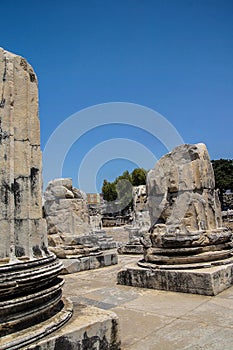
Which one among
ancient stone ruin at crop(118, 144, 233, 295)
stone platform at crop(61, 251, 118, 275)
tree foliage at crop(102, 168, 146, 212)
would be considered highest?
tree foliage at crop(102, 168, 146, 212)

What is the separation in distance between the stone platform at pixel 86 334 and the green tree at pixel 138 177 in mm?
45551

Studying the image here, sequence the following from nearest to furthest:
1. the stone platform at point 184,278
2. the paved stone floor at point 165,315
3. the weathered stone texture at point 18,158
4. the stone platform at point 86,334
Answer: the stone platform at point 86,334, the weathered stone texture at point 18,158, the paved stone floor at point 165,315, the stone platform at point 184,278

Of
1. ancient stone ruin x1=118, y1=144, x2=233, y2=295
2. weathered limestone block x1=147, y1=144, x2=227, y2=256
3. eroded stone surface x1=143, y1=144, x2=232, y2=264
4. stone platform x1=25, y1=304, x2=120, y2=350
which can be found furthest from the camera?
weathered limestone block x1=147, y1=144, x2=227, y2=256

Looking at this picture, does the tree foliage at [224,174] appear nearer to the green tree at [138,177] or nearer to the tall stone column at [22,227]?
the green tree at [138,177]

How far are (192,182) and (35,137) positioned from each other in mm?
3451

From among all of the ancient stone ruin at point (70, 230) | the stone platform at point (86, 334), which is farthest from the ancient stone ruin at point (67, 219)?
the stone platform at point (86, 334)

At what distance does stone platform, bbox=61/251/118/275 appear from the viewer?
263 inches

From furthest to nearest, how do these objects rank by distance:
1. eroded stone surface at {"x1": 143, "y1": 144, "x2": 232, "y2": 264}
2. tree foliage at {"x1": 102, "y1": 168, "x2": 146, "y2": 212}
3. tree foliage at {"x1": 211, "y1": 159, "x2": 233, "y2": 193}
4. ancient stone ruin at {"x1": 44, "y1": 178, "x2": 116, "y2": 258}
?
tree foliage at {"x1": 211, "y1": 159, "x2": 233, "y2": 193} < tree foliage at {"x1": 102, "y1": 168, "x2": 146, "y2": 212} < ancient stone ruin at {"x1": 44, "y1": 178, "x2": 116, "y2": 258} < eroded stone surface at {"x1": 143, "y1": 144, "x2": 232, "y2": 264}

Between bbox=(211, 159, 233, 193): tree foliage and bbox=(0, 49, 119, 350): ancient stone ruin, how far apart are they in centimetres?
5020

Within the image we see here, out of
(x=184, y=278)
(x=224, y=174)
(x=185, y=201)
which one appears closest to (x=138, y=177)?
(x=224, y=174)

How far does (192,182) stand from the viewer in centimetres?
534

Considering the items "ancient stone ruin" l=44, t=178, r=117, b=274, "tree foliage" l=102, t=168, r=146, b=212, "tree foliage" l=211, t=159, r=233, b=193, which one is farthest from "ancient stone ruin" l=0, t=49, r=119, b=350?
"tree foliage" l=211, t=159, r=233, b=193

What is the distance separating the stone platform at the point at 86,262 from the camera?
669cm

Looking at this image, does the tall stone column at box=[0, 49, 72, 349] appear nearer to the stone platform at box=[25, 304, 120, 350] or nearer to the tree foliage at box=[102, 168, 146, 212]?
the stone platform at box=[25, 304, 120, 350]
